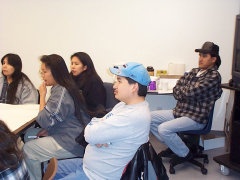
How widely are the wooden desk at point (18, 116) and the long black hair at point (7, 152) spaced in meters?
0.72

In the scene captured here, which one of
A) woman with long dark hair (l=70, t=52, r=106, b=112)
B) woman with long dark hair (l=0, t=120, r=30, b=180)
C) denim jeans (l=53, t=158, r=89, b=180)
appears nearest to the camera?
woman with long dark hair (l=0, t=120, r=30, b=180)

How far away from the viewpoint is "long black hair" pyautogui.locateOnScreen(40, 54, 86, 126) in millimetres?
2014

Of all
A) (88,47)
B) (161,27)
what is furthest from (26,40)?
(161,27)

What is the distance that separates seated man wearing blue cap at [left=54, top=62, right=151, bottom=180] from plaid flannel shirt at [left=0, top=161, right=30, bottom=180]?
0.40 meters

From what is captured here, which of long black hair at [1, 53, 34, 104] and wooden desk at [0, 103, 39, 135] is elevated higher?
long black hair at [1, 53, 34, 104]

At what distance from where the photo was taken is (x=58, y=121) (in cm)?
197

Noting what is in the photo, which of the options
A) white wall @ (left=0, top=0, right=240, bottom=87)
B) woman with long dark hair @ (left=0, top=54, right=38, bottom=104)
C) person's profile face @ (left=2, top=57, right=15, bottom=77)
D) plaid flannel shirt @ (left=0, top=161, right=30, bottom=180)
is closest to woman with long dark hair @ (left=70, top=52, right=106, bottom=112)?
woman with long dark hair @ (left=0, top=54, right=38, bottom=104)

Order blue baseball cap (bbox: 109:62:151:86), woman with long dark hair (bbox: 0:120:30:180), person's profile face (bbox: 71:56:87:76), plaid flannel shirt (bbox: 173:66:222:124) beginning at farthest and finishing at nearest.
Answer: person's profile face (bbox: 71:56:87:76)
plaid flannel shirt (bbox: 173:66:222:124)
blue baseball cap (bbox: 109:62:151:86)
woman with long dark hair (bbox: 0:120:30:180)

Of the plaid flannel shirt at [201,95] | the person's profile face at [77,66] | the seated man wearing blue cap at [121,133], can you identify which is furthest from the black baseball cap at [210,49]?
the seated man wearing blue cap at [121,133]

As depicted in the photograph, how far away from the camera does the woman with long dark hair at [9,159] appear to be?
109cm

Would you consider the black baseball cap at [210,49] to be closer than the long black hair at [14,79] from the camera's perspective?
No

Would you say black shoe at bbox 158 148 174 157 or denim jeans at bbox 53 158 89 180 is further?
black shoe at bbox 158 148 174 157

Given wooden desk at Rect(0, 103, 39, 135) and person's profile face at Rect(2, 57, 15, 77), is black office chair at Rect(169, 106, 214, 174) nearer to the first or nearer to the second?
wooden desk at Rect(0, 103, 39, 135)

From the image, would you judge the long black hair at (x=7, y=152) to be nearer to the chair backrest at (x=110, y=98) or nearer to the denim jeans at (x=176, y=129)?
the chair backrest at (x=110, y=98)
